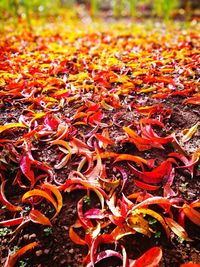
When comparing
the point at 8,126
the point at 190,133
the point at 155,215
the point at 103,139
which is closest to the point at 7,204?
the point at 8,126

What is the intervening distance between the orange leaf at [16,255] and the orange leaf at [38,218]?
123 mm

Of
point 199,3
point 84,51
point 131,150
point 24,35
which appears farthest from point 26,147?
point 199,3

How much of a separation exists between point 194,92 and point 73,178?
1.44 metres

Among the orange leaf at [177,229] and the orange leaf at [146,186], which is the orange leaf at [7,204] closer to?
the orange leaf at [146,186]

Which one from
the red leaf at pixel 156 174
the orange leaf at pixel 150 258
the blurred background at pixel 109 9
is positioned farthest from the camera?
the blurred background at pixel 109 9

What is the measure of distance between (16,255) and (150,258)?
700 mm

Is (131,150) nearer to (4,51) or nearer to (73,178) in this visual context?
(73,178)

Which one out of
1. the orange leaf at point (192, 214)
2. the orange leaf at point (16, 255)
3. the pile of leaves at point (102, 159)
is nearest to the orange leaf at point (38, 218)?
the pile of leaves at point (102, 159)

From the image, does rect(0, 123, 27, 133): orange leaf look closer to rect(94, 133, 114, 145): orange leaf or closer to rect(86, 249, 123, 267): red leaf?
rect(94, 133, 114, 145): orange leaf

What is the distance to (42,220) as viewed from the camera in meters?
1.72

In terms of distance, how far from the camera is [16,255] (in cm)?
160

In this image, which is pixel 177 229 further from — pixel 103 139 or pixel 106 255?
pixel 103 139

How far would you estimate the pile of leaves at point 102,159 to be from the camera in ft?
5.45

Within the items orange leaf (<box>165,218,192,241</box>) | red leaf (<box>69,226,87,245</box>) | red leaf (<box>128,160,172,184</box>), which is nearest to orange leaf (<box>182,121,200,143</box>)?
red leaf (<box>128,160,172,184</box>)
